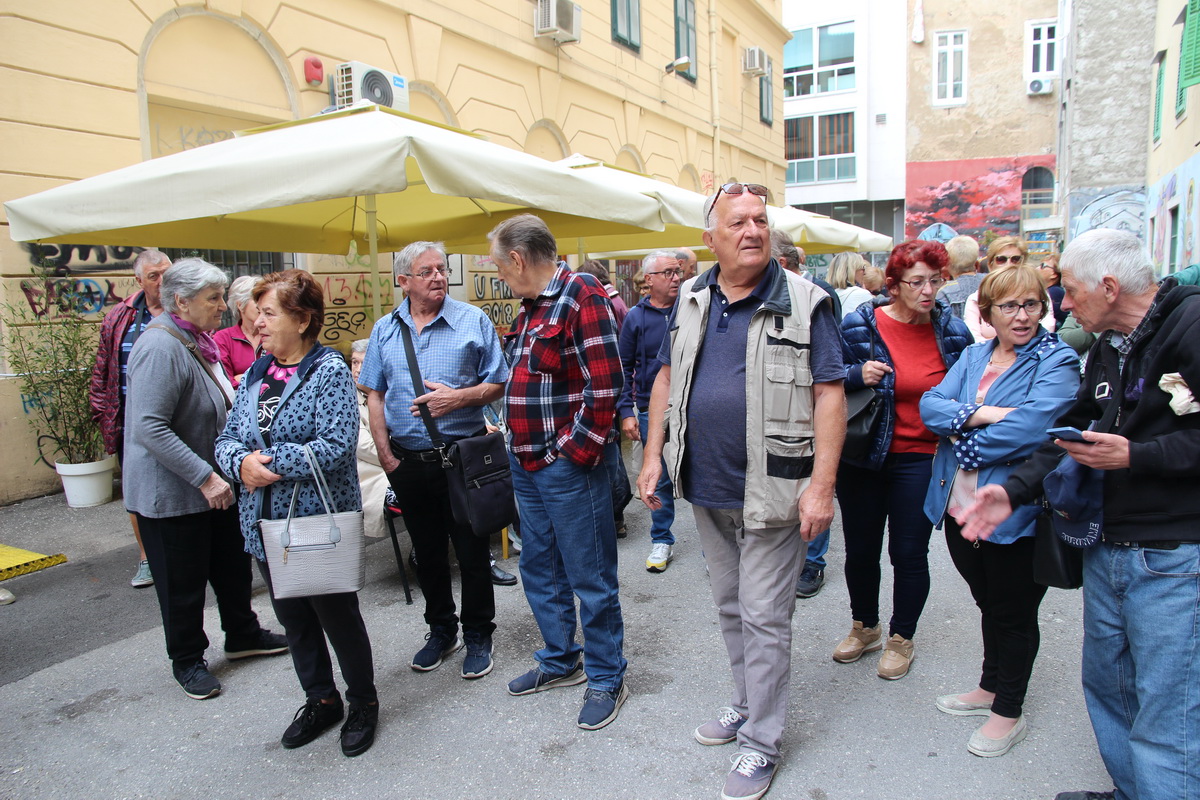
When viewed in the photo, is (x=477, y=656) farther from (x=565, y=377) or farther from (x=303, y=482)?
(x=565, y=377)

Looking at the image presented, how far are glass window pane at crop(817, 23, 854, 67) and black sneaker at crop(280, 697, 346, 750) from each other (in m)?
36.0

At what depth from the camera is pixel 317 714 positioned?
9.70 ft

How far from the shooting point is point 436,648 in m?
3.56

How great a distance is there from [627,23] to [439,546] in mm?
12514

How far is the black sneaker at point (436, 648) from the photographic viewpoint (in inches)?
137

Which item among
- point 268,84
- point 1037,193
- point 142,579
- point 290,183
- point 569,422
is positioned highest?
point 1037,193

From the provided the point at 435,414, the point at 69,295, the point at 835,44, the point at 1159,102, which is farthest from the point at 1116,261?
the point at 835,44

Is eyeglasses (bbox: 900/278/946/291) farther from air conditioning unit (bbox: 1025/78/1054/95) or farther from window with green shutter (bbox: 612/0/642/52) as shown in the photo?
air conditioning unit (bbox: 1025/78/1054/95)

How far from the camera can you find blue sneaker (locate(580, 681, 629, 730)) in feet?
9.68

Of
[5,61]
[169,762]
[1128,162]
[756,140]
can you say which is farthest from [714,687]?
[1128,162]

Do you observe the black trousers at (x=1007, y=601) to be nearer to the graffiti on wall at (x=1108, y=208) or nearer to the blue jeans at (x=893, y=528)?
the blue jeans at (x=893, y=528)

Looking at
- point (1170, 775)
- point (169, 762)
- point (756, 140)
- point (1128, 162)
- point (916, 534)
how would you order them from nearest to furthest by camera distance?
point (1170, 775), point (169, 762), point (916, 534), point (1128, 162), point (756, 140)

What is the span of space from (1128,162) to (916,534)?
20.0m

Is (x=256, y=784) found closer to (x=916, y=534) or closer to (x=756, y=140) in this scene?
(x=916, y=534)
